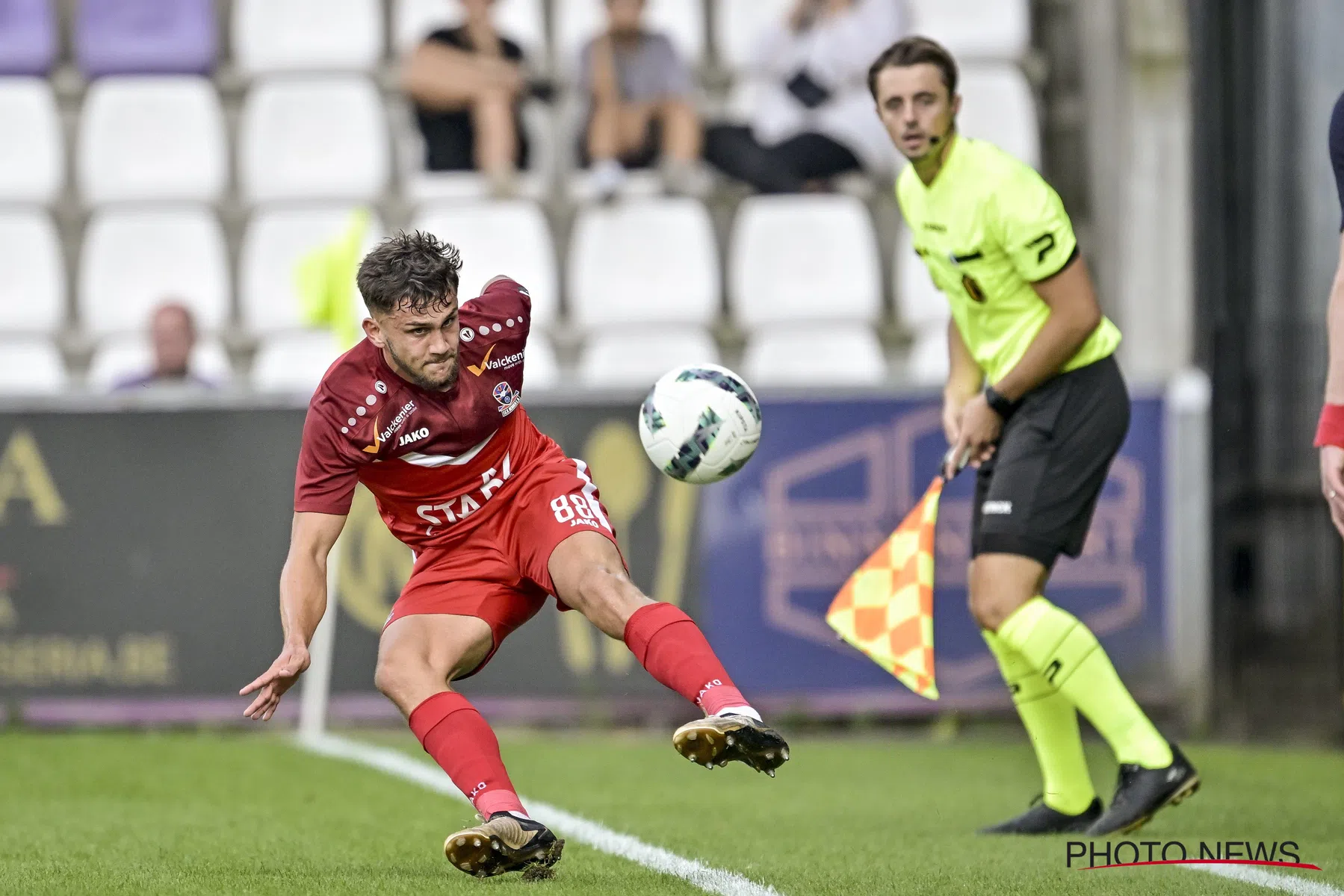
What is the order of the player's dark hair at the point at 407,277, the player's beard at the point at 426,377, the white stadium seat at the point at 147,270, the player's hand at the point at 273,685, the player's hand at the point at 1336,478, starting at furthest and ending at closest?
the white stadium seat at the point at 147,270, the player's beard at the point at 426,377, the player's dark hair at the point at 407,277, the player's hand at the point at 273,685, the player's hand at the point at 1336,478

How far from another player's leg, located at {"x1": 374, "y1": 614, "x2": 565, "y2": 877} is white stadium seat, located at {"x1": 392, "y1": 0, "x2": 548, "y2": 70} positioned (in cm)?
652

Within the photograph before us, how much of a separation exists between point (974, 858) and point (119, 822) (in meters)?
2.46

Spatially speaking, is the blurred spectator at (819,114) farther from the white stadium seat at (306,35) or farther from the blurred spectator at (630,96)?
the white stadium seat at (306,35)

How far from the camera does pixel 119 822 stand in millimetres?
5383

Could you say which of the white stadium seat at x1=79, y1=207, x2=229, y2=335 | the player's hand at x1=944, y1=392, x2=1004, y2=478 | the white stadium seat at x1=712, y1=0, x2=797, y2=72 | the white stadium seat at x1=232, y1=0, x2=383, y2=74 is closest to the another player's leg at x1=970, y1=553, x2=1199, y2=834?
the player's hand at x1=944, y1=392, x2=1004, y2=478

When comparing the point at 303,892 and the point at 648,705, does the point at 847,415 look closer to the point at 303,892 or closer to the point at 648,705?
the point at 648,705

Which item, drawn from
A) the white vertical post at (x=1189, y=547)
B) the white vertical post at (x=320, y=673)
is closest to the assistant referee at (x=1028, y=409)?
the white vertical post at (x=1189, y=547)

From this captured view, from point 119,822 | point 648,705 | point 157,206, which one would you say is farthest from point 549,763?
point 157,206

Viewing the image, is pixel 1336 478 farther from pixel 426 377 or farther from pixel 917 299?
pixel 917 299

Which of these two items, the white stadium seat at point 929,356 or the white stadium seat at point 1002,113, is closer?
the white stadium seat at point 929,356

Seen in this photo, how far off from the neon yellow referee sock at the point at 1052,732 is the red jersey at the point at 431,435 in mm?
1558

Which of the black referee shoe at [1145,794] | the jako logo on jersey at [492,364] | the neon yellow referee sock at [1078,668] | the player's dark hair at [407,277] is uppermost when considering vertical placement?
the player's dark hair at [407,277]

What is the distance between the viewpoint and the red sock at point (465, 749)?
4.12m

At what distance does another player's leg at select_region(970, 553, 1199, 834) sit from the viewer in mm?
4953
